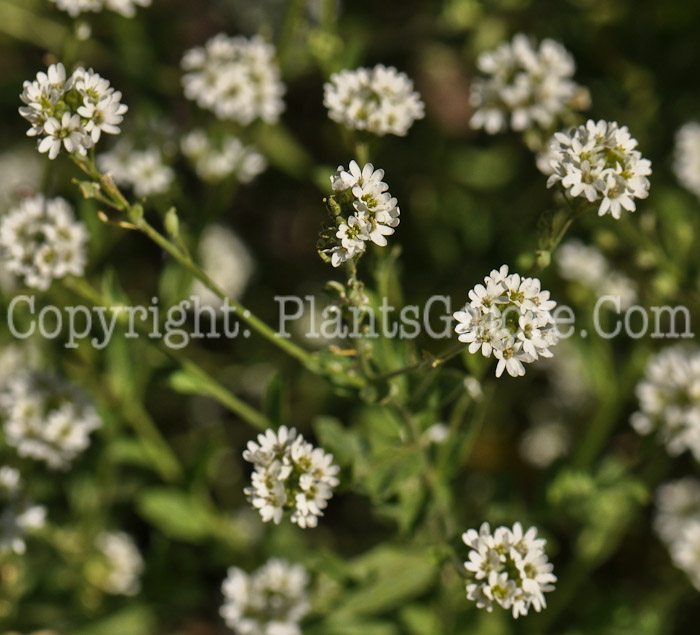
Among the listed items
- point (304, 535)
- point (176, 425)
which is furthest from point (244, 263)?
point (304, 535)

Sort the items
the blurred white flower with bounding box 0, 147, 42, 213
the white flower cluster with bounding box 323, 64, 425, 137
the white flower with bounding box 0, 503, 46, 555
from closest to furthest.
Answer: the white flower cluster with bounding box 323, 64, 425, 137 → the white flower with bounding box 0, 503, 46, 555 → the blurred white flower with bounding box 0, 147, 42, 213

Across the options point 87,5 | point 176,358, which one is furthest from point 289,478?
point 87,5

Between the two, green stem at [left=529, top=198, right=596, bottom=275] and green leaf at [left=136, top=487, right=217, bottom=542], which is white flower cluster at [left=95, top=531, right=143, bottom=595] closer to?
green leaf at [left=136, top=487, right=217, bottom=542]

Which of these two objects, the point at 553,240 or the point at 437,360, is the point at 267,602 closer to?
the point at 437,360

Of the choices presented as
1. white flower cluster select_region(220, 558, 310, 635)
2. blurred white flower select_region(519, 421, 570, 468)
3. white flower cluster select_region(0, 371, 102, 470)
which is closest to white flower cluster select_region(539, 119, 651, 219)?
white flower cluster select_region(220, 558, 310, 635)

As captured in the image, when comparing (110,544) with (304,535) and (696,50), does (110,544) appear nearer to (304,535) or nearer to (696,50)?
(304,535)

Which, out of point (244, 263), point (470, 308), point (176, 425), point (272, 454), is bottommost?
point (272, 454)

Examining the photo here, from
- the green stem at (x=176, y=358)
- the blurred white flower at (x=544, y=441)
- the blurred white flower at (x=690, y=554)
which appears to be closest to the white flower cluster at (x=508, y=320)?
the green stem at (x=176, y=358)

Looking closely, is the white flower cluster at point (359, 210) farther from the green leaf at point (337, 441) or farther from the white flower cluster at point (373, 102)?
the green leaf at point (337, 441)
